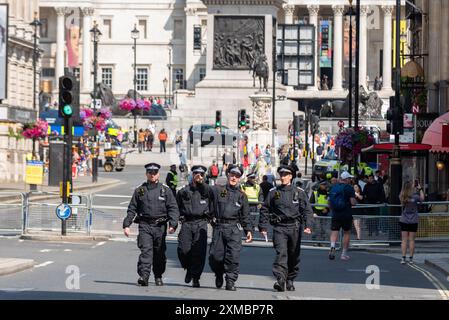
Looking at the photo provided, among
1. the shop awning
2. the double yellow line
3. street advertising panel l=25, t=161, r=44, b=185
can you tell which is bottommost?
the double yellow line

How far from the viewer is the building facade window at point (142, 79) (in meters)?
168

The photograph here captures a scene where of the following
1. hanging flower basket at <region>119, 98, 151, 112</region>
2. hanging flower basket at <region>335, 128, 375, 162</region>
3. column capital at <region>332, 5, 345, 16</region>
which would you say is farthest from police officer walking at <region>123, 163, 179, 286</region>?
column capital at <region>332, 5, 345, 16</region>

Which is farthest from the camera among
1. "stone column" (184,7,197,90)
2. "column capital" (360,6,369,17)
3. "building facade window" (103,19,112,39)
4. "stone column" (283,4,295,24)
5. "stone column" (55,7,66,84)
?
"building facade window" (103,19,112,39)

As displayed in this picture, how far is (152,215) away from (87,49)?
461ft

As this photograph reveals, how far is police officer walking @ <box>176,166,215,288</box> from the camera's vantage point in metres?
23.5

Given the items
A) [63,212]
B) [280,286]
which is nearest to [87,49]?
[63,212]

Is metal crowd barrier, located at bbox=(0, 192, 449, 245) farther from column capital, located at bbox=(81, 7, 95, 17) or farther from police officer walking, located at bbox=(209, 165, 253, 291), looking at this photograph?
column capital, located at bbox=(81, 7, 95, 17)

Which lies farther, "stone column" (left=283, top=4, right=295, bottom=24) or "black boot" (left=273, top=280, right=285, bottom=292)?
"stone column" (left=283, top=4, right=295, bottom=24)

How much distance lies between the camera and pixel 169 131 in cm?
10838

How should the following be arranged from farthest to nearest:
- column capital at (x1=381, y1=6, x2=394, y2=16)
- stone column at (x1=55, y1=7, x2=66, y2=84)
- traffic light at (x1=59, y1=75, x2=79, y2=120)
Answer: stone column at (x1=55, y1=7, x2=66, y2=84) → column capital at (x1=381, y1=6, x2=394, y2=16) → traffic light at (x1=59, y1=75, x2=79, y2=120)

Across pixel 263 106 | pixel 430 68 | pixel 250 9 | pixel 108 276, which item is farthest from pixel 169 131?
pixel 108 276

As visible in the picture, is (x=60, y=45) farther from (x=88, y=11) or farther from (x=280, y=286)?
(x=280, y=286)

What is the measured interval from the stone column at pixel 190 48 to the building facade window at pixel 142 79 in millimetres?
7070

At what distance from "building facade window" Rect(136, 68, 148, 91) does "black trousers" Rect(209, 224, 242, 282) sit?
144141 mm
